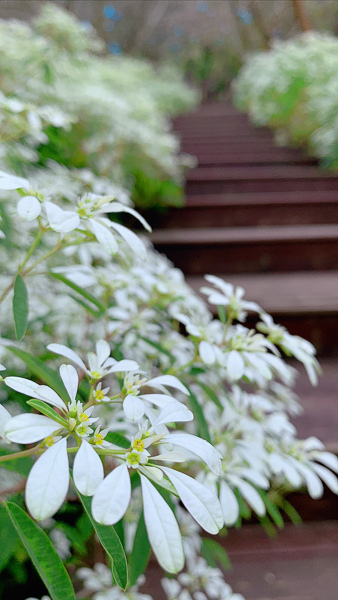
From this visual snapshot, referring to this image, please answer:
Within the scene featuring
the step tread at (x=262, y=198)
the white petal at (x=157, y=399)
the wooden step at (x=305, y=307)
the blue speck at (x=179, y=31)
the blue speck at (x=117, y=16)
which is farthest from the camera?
the blue speck at (x=179, y=31)

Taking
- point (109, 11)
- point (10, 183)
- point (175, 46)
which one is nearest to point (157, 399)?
point (10, 183)

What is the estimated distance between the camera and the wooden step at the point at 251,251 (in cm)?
159

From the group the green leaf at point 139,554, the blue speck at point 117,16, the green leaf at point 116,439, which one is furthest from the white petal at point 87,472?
the blue speck at point 117,16

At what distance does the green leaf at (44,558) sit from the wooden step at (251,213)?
1.61 metres

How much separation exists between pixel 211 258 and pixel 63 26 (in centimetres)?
90

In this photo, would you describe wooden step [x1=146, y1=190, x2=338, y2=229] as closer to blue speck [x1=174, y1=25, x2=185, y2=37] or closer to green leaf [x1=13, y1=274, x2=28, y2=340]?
green leaf [x1=13, y1=274, x2=28, y2=340]

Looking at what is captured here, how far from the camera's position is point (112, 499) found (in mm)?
251

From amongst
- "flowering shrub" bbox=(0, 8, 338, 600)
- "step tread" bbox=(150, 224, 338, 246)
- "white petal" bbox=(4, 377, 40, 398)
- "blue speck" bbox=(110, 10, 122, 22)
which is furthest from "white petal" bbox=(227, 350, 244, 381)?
"blue speck" bbox=(110, 10, 122, 22)

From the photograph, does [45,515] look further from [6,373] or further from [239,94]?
[239,94]

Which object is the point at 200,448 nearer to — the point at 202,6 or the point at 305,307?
the point at 305,307

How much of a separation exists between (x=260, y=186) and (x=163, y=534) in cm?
214

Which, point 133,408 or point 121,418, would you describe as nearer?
point 133,408

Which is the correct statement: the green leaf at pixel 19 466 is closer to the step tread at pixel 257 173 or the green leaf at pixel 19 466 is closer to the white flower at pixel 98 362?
the white flower at pixel 98 362

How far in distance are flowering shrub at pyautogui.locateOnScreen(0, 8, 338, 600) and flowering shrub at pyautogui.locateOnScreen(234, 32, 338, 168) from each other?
1.83 metres
